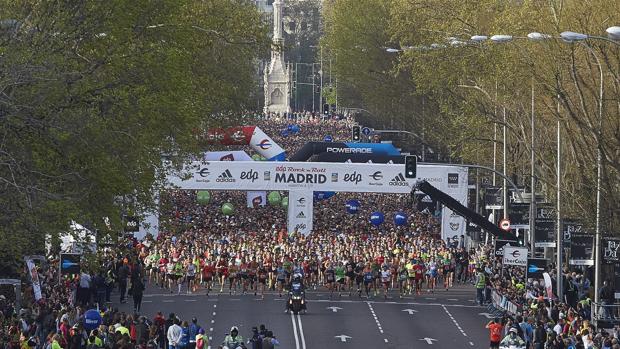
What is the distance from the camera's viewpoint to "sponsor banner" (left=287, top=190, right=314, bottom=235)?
64.5 m

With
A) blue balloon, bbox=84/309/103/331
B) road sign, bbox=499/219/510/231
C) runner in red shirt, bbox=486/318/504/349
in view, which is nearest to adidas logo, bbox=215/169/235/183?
road sign, bbox=499/219/510/231

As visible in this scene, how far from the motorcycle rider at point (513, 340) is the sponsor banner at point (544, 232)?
1150 centimetres

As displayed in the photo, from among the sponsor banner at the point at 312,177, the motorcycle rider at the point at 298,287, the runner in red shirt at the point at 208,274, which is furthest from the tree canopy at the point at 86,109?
the sponsor banner at the point at 312,177

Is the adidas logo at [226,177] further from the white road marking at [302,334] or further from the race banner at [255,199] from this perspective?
the white road marking at [302,334]

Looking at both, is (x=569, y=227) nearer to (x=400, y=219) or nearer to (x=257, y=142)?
(x=400, y=219)

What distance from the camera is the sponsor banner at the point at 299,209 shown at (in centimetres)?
6450

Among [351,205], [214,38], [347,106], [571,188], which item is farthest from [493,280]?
[347,106]

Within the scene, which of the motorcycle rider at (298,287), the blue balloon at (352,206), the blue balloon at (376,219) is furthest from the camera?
the blue balloon at (352,206)

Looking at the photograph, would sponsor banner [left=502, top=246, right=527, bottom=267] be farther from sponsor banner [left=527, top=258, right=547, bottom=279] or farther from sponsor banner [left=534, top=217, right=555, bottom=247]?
sponsor banner [left=534, top=217, right=555, bottom=247]

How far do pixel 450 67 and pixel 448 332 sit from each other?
35462mm

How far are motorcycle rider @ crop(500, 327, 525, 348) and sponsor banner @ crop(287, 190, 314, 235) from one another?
→ 28.4 metres

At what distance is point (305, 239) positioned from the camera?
6012cm

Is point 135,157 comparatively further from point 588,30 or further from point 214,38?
Answer: point 214,38

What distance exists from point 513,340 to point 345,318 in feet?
28.8
